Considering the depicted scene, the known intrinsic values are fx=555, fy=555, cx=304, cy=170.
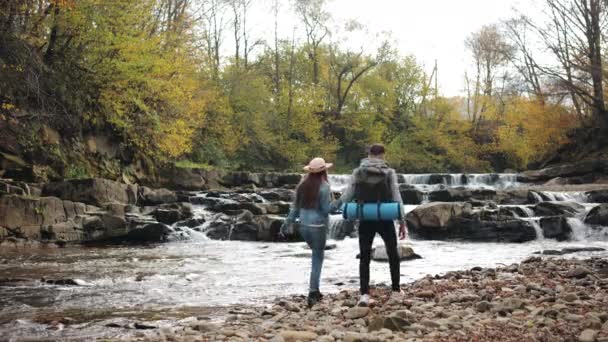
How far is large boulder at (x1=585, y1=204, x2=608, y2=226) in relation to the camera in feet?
59.9

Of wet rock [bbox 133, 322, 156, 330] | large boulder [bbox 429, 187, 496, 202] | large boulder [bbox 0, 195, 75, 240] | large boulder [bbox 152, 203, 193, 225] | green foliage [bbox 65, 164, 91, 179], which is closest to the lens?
wet rock [bbox 133, 322, 156, 330]

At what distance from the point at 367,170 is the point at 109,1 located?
57.8 ft

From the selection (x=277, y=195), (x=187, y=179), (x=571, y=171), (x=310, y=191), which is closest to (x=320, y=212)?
(x=310, y=191)

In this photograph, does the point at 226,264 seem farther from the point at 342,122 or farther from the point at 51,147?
the point at 342,122

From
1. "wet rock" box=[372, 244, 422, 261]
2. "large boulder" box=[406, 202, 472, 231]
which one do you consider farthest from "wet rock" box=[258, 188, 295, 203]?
"wet rock" box=[372, 244, 422, 261]

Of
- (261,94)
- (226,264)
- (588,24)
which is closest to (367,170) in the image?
(226,264)

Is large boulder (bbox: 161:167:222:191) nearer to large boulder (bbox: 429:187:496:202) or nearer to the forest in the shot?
the forest

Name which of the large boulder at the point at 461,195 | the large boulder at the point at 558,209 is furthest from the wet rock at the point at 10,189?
the large boulder at the point at 558,209

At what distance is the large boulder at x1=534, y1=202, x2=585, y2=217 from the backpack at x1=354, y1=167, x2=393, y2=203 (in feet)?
47.8

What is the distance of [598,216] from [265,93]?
28853mm

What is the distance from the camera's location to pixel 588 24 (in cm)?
3166

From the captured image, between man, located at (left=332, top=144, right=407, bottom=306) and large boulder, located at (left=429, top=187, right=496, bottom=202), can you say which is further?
large boulder, located at (left=429, top=187, right=496, bottom=202)

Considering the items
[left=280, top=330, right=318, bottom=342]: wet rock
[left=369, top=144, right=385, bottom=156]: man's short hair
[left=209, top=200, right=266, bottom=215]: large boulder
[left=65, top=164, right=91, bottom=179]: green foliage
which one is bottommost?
[left=280, top=330, right=318, bottom=342]: wet rock

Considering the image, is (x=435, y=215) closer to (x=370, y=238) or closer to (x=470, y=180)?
(x=370, y=238)
